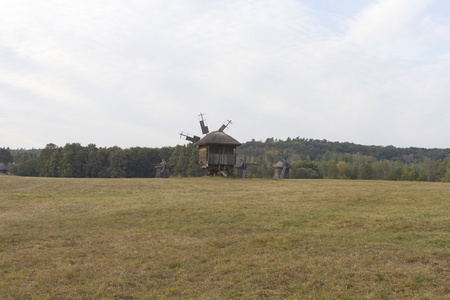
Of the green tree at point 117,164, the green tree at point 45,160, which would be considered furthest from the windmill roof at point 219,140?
the green tree at point 45,160

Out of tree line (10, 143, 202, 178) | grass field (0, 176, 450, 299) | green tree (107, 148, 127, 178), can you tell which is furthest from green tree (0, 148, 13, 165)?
grass field (0, 176, 450, 299)

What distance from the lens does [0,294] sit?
24.9 feet

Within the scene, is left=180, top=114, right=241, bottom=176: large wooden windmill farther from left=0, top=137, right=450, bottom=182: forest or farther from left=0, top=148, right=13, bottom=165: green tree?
left=0, top=148, right=13, bottom=165: green tree

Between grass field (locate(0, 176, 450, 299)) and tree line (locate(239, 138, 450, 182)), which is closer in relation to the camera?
grass field (locate(0, 176, 450, 299))

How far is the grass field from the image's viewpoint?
24.9 ft

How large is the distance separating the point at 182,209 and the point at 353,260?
33.8ft

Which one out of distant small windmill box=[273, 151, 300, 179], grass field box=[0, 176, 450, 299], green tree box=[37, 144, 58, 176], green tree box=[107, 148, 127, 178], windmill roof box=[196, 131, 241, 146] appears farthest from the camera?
green tree box=[37, 144, 58, 176]

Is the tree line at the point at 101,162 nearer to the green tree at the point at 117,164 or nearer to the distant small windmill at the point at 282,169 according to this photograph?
the green tree at the point at 117,164

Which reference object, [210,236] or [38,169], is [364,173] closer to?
[210,236]

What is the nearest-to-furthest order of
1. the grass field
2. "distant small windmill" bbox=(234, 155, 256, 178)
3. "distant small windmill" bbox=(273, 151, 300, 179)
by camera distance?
the grass field
"distant small windmill" bbox=(273, 151, 300, 179)
"distant small windmill" bbox=(234, 155, 256, 178)

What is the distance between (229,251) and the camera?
10516mm

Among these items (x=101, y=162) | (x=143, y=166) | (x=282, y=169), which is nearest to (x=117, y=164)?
(x=101, y=162)

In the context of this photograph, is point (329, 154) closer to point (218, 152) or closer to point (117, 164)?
point (117, 164)

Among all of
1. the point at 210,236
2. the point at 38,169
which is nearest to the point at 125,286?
the point at 210,236
